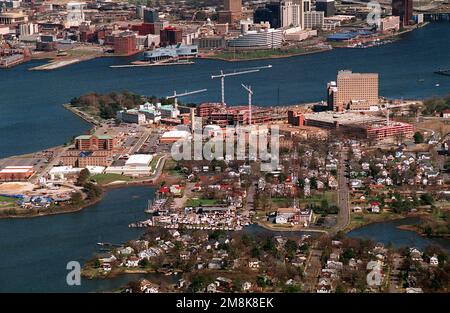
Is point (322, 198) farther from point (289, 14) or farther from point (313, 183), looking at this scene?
point (289, 14)

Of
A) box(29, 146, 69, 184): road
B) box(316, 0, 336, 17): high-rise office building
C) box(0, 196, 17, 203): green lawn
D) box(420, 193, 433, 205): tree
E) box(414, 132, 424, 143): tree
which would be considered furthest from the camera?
box(316, 0, 336, 17): high-rise office building

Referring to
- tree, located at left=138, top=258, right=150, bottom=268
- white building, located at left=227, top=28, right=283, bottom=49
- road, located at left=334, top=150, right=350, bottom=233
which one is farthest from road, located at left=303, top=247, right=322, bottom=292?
white building, located at left=227, top=28, right=283, bottom=49

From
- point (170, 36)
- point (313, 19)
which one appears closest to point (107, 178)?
point (170, 36)

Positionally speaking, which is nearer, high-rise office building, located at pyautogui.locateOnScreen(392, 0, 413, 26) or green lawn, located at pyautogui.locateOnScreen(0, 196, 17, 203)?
green lawn, located at pyautogui.locateOnScreen(0, 196, 17, 203)

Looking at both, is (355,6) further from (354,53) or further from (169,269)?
(169,269)

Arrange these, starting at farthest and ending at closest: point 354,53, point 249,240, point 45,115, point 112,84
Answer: point 354,53, point 112,84, point 45,115, point 249,240

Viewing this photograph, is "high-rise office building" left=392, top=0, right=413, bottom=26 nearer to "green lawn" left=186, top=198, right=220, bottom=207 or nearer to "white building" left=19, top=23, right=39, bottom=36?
"white building" left=19, top=23, right=39, bottom=36
